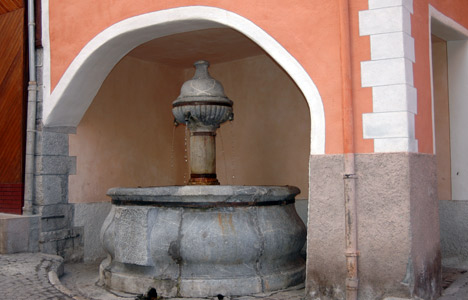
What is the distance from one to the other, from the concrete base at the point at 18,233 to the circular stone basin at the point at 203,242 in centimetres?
167

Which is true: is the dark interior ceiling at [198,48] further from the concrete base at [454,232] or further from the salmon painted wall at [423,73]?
the concrete base at [454,232]

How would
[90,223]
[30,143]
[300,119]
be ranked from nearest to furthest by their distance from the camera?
1. [30,143]
2. [90,223]
3. [300,119]

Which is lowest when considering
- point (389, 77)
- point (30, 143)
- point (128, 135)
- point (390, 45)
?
point (30, 143)

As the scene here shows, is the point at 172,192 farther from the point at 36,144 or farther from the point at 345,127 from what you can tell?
the point at 36,144

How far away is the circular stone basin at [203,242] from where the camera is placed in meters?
4.81

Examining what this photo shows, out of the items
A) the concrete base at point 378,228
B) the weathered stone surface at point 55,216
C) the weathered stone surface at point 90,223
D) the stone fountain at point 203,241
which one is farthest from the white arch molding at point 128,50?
the weathered stone surface at point 90,223

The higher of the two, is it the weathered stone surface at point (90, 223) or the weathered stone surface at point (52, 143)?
the weathered stone surface at point (52, 143)

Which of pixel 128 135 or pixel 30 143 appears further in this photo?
pixel 128 135

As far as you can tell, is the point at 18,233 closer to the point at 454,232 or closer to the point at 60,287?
the point at 60,287

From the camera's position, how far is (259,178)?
785 cm

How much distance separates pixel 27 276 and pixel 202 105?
246cm

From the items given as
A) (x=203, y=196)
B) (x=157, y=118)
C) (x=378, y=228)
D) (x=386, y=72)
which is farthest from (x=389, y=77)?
(x=157, y=118)

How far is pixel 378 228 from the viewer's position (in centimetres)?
423

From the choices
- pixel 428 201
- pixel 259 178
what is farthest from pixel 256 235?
pixel 259 178
